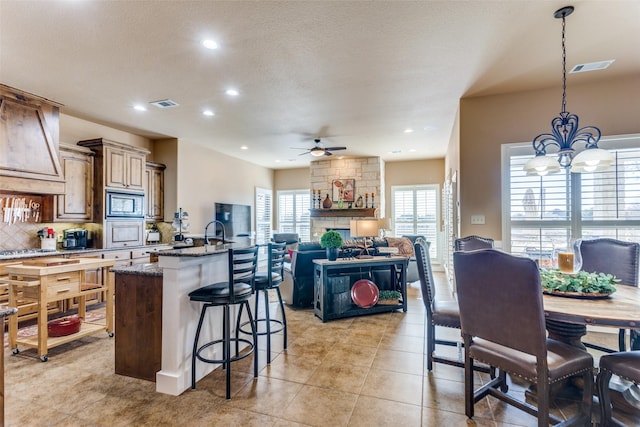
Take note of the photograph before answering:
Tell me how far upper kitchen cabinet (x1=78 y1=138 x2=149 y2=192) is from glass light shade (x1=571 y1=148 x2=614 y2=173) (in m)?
5.98

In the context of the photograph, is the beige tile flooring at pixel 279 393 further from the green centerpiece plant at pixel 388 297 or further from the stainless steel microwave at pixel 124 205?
the stainless steel microwave at pixel 124 205

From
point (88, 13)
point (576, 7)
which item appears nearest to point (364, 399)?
point (576, 7)

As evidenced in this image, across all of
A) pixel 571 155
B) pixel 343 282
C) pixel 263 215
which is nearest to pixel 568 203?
pixel 571 155

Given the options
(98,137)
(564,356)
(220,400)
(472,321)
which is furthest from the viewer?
(98,137)

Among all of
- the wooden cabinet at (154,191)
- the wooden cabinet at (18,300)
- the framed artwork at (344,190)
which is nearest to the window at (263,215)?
the framed artwork at (344,190)

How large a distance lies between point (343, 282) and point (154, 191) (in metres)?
4.22

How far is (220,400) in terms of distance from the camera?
2334mm

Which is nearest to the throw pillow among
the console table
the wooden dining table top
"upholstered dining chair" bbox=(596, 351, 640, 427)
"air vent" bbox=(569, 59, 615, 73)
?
the console table

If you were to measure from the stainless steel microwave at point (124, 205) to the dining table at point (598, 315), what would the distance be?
573 centimetres

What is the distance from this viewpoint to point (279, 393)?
2.42m

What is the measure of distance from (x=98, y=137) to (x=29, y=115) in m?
1.34

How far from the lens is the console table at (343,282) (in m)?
4.14

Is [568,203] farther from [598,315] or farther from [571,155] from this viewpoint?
[598,315]

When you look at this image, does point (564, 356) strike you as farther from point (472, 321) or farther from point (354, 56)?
point (354, 56)
